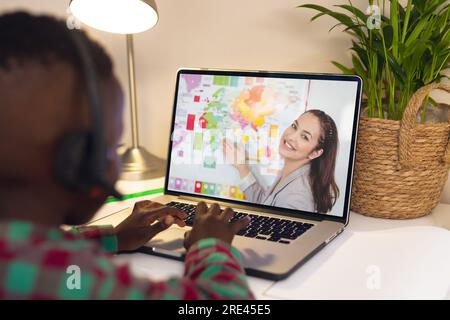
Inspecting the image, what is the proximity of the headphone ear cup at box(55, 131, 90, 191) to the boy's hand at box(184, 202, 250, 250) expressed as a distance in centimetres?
23

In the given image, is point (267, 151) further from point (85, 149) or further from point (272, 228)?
point (85, 149)

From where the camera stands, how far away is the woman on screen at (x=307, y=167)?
76 cm

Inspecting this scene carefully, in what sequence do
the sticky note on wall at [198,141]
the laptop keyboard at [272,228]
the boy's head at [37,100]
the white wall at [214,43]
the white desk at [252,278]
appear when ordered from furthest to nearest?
the white wall at [214,43]
the sticky note on wall at [198,141]
the laptop keyboard at [272,228]
the white desk at [252,278]
the boy's head at [37,100]

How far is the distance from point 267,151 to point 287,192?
8 cm

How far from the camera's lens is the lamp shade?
3.12 feet

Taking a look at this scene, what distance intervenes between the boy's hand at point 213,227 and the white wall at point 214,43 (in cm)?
44

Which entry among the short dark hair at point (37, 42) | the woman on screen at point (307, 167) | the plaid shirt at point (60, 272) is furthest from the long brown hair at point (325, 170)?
the short dark hair at point (37, 42)

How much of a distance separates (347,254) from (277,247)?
10 centimetres

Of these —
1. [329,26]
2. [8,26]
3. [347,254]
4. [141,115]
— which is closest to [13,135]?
[8,26]

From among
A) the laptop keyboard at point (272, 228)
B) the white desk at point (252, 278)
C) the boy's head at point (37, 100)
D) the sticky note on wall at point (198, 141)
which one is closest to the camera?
the boy's head at point (37, 100)

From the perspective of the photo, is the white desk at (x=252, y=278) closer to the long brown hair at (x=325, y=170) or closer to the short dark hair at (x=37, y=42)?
the long brown hair at (x=325, y=170)

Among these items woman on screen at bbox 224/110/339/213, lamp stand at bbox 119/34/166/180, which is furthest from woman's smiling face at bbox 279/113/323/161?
lamp stand at bbox 119/34/166/180
